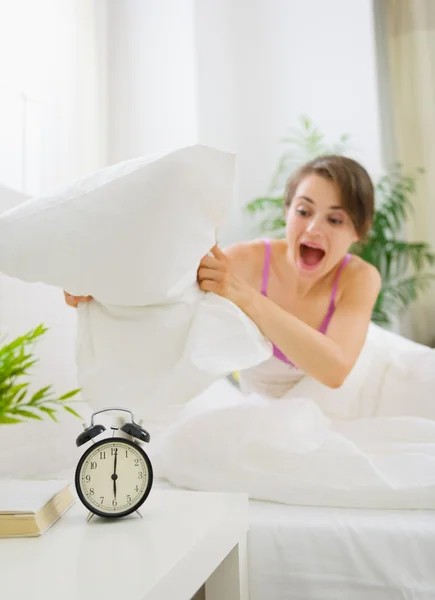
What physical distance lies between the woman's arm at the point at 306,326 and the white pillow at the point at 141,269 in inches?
3.1

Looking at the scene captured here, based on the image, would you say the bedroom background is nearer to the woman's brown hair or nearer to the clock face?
the woman's brown hair

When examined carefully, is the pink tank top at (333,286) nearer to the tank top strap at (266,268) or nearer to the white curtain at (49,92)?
the tank top strap at (266,268)

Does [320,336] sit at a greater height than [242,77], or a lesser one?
lesser

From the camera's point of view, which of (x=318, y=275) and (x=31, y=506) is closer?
(x=31, y=506)

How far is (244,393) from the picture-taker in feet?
6.10

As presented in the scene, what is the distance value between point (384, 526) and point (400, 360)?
2.28 feet

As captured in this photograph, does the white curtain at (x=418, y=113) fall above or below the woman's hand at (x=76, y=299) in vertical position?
above

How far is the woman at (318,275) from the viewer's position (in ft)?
4.50

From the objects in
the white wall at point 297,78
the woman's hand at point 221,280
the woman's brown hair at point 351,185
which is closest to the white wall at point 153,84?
the white wall at point 297,78

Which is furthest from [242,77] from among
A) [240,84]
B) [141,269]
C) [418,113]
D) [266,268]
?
[141,269]

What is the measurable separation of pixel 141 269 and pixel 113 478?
31 cm

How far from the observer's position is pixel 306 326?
1357 millimetres

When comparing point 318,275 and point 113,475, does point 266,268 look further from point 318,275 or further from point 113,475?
point 113,475

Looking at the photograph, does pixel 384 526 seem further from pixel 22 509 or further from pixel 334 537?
pixel 22 509
